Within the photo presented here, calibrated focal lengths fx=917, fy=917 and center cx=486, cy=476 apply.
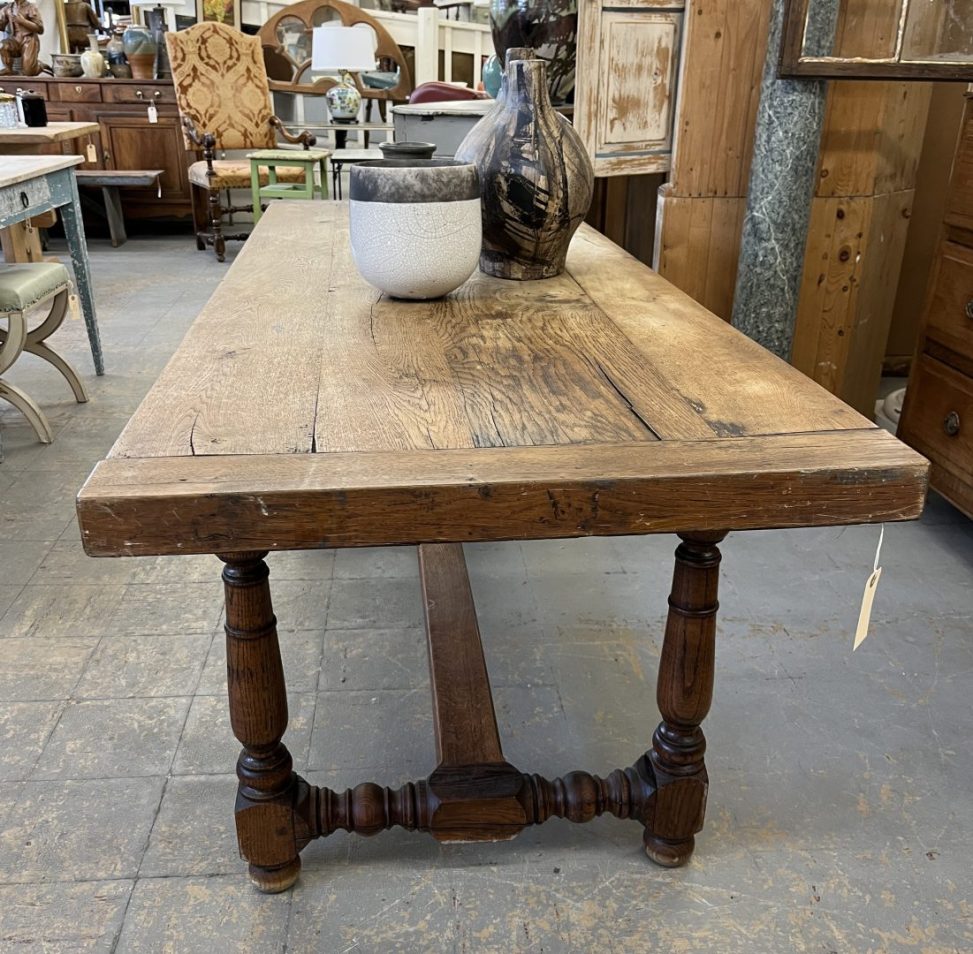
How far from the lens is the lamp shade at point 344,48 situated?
546 cm

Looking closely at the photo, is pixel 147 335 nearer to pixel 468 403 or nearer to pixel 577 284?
pixel 577 284

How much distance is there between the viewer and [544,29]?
248 cm

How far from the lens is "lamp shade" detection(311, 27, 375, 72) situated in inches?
215

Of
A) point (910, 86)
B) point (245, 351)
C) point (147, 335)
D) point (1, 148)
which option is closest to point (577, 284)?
point (245, 351)

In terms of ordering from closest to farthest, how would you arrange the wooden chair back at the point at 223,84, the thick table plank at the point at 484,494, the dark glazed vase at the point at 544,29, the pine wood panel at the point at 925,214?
the thick table plank at the point at 484,494 → the dark glazed vase at the point at 544,29 → the pine wood panel at the point at 925,214 → the wooden chair back at the point at 223,84

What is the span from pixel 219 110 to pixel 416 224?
184 inches

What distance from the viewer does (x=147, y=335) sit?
11.8 feet

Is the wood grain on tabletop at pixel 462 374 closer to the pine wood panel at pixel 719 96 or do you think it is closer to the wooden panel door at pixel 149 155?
the pine wood panel at pixel 719 96

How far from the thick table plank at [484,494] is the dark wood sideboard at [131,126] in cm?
532

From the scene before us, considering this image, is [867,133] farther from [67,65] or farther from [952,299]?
[67,65]

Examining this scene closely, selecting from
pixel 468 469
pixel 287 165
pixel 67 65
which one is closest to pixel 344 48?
pixel 287 165

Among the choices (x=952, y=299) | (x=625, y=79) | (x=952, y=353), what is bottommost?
(x=952, y=353)

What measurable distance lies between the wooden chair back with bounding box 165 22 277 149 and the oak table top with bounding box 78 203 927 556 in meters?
4.63

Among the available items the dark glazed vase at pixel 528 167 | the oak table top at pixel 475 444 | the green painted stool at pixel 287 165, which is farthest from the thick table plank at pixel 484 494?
the green painted stool at pixel 287 165
